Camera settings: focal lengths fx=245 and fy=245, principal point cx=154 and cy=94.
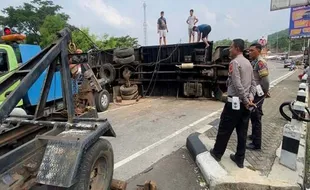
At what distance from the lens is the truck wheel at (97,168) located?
244cm

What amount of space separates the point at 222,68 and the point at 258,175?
256 inches

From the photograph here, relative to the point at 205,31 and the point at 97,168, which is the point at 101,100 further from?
the point at 97,168

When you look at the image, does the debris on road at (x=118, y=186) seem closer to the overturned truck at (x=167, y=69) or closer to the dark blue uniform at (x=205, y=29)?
the overturned truck at (x=167, y=69)

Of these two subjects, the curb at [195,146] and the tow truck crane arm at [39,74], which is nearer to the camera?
the tow truck crane arm at [39,74]

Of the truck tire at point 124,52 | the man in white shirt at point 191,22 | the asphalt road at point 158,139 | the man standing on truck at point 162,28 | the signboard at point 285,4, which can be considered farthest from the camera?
the man standing on truck at point 162,28

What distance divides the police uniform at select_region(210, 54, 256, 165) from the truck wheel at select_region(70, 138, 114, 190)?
170cm

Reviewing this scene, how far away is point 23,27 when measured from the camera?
41344mm

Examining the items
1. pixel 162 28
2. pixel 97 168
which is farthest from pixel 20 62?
pixel 162 28

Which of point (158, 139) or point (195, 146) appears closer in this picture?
point (195, 146)

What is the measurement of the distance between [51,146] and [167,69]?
859 centimetres

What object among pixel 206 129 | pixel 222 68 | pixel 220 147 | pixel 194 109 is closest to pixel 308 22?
pixel 222 68

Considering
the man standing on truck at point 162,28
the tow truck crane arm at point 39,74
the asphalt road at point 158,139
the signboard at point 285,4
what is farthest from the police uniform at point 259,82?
the man standing on truck at point 162,28

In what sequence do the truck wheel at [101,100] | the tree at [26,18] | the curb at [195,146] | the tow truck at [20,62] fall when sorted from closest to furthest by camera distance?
the curb at [195,146] < the tow truck at [20,62] < the truck wheel at [101,100] < the tree at [26,18]

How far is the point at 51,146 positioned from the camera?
2381mm
